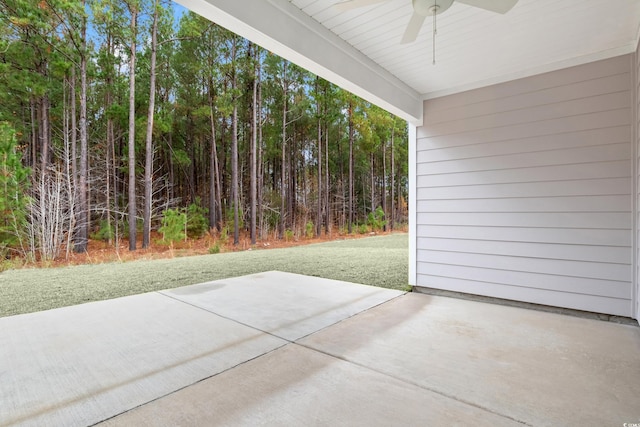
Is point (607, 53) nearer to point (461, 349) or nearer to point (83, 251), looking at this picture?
point (461, 349)

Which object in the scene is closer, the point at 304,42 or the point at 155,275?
the point at 304,42

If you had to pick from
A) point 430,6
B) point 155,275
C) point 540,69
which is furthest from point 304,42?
point 155,275

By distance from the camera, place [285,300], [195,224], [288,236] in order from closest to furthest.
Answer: [285,300], [195,224], [288,236]

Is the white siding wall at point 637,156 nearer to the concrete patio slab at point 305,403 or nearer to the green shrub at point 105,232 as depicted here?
the concrete patio slab at point 305,403

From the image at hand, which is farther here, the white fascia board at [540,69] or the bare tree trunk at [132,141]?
the bare tree trunk at [132,141]

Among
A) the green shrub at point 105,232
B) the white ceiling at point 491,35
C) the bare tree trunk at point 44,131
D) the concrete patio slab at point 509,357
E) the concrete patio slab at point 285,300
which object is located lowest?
the concrete patio slab at point 285,300

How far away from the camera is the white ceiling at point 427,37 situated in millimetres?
1876

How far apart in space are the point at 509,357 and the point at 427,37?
7.49ft

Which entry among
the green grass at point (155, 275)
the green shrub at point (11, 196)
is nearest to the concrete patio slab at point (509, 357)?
the green grass at point (155, 275)

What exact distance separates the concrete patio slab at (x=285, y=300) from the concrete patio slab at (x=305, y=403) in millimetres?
566

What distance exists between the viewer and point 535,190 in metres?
2.75

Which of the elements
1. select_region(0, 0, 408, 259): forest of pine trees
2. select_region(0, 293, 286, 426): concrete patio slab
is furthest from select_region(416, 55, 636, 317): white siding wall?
select_region(0, 0, 408, 259): forest of pine trees

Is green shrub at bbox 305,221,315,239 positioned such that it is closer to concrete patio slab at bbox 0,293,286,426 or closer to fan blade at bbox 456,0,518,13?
concrete patio slab at bbox 0,293,286,426

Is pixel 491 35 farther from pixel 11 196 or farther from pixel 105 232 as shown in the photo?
pixel 105 232
